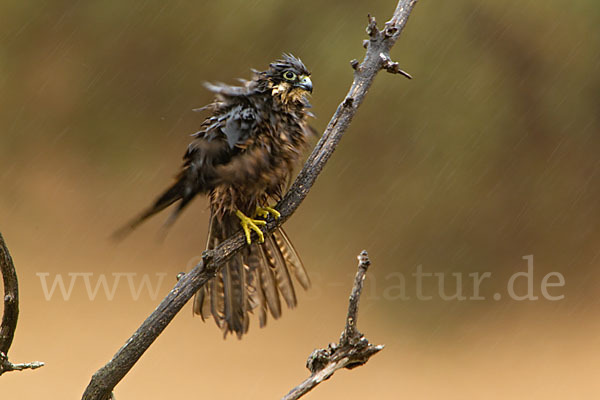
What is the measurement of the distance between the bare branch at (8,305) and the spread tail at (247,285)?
669 millimetres

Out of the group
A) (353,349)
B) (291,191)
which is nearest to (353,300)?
(353,349)

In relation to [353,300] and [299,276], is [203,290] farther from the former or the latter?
[353,300]

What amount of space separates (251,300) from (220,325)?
13 centimetres

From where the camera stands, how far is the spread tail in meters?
2.09

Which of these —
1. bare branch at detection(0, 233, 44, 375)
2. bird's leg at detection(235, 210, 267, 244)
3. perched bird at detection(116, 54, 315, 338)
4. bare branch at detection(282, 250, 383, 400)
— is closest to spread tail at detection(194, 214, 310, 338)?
perched bird at detection(116, 54, 315, 338)

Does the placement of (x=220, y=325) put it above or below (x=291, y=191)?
below

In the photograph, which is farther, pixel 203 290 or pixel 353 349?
pixel 203 290

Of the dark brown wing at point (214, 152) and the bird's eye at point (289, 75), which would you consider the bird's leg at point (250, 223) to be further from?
the bird's eye at point (289, 75)

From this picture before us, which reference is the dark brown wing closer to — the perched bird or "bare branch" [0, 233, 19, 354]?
the perched bird

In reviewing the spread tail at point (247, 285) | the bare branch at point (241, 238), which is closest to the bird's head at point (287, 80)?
the bare branch at point (241, 238)

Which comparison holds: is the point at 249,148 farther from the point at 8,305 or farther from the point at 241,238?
the point at 8,305

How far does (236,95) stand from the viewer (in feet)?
6.07

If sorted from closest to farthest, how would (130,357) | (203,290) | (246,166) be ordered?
1. (130,357)
2. (246,166)
3. (203,290)

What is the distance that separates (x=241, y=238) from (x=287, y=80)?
50 cm
